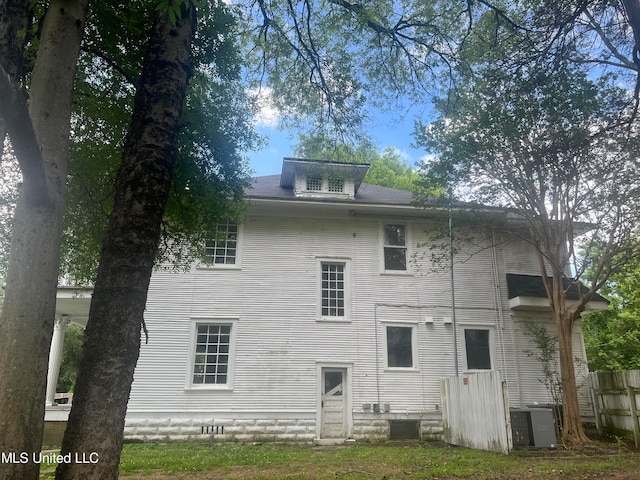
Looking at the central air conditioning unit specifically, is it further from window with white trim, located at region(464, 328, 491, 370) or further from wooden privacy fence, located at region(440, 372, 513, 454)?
window with white trim, located at region(464, 328, 491, 370)

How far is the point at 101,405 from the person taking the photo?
2.72 metres

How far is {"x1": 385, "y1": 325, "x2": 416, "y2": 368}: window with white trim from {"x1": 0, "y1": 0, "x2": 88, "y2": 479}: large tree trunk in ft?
37.7

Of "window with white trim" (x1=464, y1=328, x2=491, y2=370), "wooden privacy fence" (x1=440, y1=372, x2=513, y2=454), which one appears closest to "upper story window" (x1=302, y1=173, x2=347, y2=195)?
"window with white trim" (x1=464, y1=328, x2=491, y2=370)

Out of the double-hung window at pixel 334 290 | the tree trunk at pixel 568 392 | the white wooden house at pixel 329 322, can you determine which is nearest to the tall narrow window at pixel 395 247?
the white wooden house at pixel 329 322

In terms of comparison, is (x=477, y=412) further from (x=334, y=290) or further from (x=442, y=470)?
(x=334, y=290)

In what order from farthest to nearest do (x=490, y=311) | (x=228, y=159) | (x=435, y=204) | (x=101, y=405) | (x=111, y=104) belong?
(x=490, y=311) → (x=435, y=204) → (x=228, y=159) → (x=111, y=104) → (x=101, y=405)

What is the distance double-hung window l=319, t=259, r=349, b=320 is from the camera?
13.6m

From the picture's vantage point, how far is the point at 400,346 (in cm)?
1347

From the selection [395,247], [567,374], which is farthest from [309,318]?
[567,374]

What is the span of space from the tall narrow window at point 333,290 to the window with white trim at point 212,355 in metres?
2.89

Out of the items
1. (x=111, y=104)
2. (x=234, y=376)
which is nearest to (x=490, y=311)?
(x=234, y=376)

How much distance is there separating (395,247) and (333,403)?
5140 mm

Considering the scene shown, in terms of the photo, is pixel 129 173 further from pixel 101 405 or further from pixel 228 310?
pixel 228 310

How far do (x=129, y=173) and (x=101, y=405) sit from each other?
1.65m
